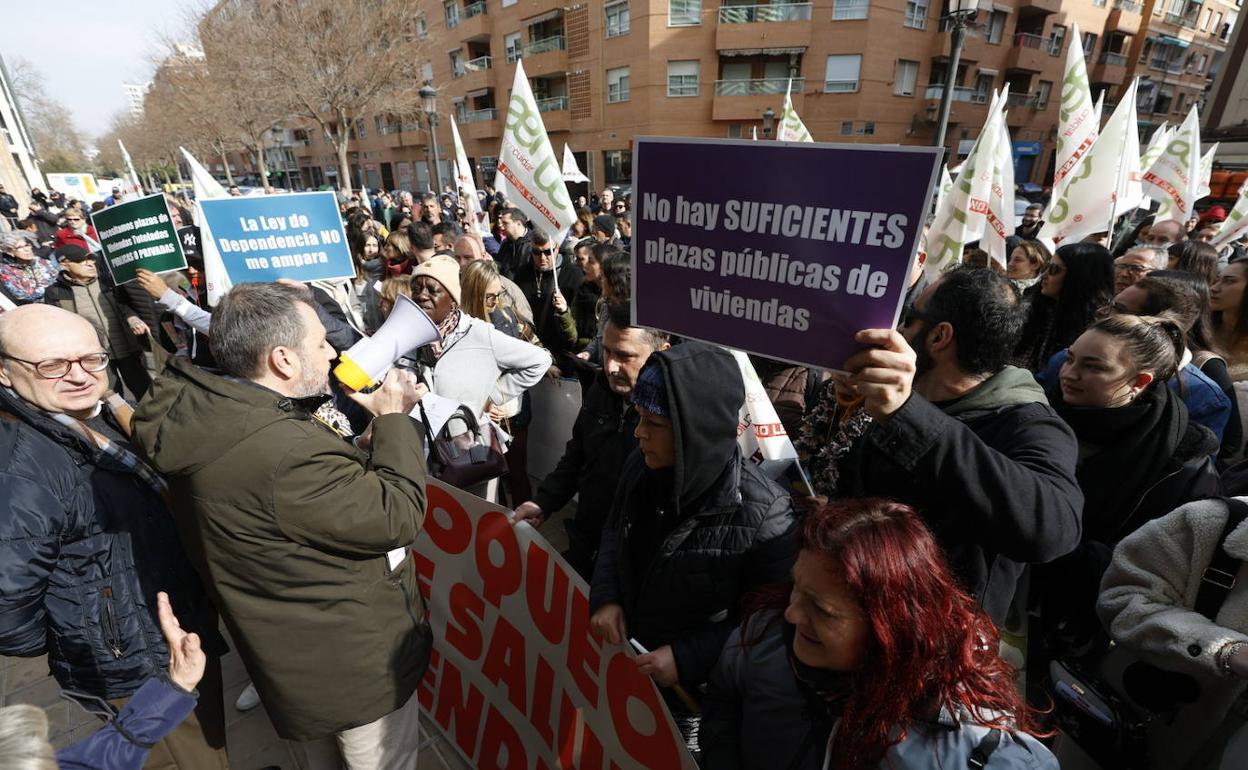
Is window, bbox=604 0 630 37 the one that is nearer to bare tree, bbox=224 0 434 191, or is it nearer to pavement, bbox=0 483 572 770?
bare tree, bbox=224 0 434 191

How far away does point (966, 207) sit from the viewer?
16.2ft

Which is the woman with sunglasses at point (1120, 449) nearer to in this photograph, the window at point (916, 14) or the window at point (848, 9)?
the window at point (848, 9)

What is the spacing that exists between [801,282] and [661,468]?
2.30ft

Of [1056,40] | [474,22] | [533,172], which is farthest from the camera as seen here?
[474,22]

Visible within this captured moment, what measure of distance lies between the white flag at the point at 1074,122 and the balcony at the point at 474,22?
33542 mm

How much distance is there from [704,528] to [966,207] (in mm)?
4745

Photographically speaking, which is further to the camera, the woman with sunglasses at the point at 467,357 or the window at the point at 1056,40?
the window at the point at 1056,40

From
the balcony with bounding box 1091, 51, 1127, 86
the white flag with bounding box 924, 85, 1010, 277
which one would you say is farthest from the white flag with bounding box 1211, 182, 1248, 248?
the balcony with bounding box 1091, 51, 1127, 86

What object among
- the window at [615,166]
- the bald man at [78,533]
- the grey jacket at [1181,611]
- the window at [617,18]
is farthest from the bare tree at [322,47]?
the grey jacket at [1181,611]

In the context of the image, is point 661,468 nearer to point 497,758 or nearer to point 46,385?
point 497,758

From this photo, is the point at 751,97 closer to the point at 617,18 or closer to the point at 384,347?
the point at 617,18

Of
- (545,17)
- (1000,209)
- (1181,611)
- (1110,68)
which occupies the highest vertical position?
(545,17)

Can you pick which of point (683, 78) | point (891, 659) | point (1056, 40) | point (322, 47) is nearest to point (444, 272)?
point (891, 659)

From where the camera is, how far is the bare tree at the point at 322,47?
68.0 feet
